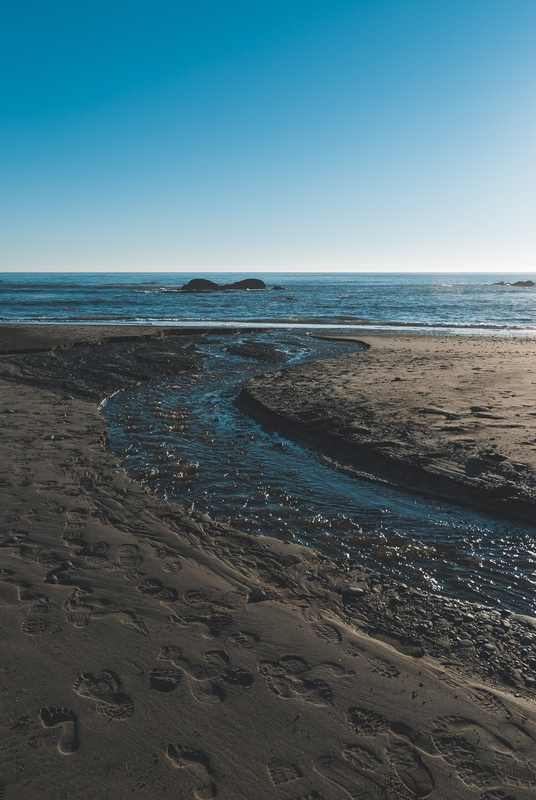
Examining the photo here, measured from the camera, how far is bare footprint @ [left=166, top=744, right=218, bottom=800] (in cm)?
229

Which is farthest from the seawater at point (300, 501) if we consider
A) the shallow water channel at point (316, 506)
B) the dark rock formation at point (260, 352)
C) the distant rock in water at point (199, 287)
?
the distant rock in water at point (199, 287)

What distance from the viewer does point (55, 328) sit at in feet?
77.9


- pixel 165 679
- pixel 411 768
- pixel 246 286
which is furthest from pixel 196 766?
pixel 246 286

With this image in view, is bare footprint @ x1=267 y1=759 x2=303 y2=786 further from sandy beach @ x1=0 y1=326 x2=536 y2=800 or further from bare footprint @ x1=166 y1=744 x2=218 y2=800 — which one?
bare footprint @ x1=166 y1=744 x2=218 y2=800

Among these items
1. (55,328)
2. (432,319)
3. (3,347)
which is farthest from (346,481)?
(432,319)

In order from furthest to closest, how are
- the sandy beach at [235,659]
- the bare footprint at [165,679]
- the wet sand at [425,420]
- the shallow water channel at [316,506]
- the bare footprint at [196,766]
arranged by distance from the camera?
the wet sand at [425,420]
the shallow water channel at [316,506]
the bare footprint at [165,679]
the sandy beach at [235,659]
the bare footprint at [196,766]

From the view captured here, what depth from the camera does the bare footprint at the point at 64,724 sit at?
97.4 inches

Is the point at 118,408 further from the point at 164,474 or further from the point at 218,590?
the point at 218,590

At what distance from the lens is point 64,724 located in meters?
2.61

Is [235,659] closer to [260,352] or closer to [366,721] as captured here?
[366,721]

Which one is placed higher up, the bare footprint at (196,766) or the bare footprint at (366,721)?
the bare footprint at (196,766)

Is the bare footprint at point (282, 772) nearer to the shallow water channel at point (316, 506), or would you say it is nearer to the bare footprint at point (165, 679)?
the bare footprint at point (165, 679)

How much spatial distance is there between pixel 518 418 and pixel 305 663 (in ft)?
21.7

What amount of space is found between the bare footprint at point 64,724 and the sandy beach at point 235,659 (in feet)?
0.03
